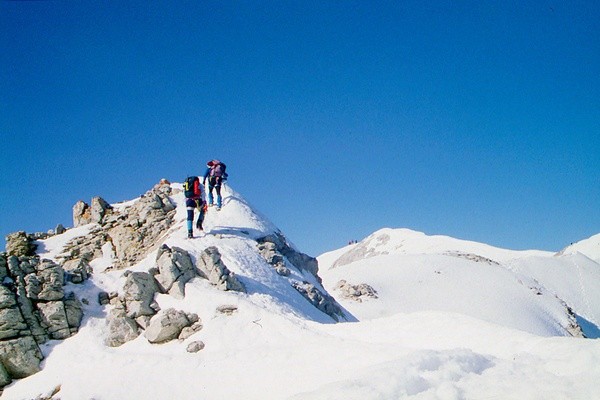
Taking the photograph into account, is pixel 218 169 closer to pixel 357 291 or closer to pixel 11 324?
pixel 11 324

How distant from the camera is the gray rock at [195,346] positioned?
14.6m

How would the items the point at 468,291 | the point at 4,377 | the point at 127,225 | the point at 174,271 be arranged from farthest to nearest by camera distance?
the point at 468,291
the point at 127,225
the point at 174,271
the point at 4,377

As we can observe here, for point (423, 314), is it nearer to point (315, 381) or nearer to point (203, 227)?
point (315, 381)

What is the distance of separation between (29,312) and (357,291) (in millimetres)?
29397

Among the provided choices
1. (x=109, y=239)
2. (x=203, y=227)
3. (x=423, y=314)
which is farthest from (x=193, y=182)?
(x=423, y=314)

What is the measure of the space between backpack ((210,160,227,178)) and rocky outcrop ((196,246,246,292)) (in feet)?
29.2

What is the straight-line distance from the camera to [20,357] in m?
15.3

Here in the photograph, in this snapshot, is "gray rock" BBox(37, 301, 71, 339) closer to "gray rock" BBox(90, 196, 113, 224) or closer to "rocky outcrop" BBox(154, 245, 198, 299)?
"rocky outcrop" BBox(154, 245, 198, 299)

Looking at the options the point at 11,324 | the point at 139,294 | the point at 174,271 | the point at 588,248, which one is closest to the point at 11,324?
the point at 11,324

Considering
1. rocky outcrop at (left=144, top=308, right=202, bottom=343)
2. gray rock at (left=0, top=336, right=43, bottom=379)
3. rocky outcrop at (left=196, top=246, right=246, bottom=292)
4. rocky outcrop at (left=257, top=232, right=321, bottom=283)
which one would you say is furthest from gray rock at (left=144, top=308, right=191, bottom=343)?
rocky outcrop at (left=257, top=232, right=321, bottom=283)

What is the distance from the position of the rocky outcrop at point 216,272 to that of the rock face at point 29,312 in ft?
18.2

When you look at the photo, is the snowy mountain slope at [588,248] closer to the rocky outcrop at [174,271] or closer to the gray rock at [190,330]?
the rocky outcrop at [174,271]

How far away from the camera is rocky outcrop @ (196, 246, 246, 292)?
18.3 metres

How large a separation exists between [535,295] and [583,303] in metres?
18.3
